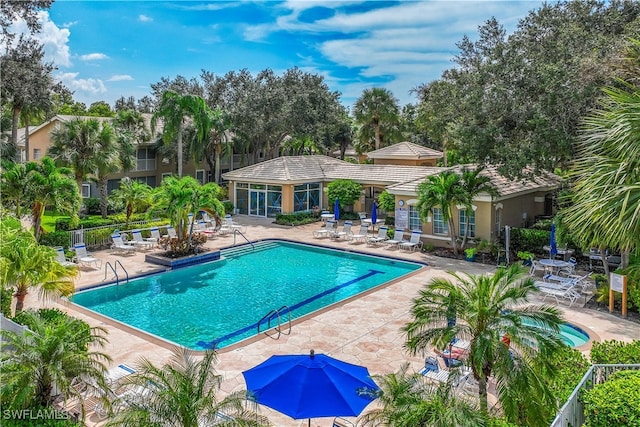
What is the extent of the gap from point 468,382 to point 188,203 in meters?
14.8

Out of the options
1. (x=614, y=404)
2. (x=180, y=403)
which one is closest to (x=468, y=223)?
(x=614, y=404)

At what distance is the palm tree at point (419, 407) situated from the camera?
5.82 metres

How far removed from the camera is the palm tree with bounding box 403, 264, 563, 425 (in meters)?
7.07

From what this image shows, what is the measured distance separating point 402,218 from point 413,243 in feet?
8.19

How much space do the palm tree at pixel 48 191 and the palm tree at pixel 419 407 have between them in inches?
690

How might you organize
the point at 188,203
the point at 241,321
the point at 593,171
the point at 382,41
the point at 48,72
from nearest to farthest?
the point at 593,171 < the point at 241,321 < the point at 188,203 < the point at 382,41 < the point at 48,72

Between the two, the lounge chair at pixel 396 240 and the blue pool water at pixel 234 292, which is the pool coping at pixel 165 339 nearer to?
the blue pool water at pixel 234 292

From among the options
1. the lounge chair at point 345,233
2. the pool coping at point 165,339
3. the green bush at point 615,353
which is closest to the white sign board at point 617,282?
the green bush at point 615,353

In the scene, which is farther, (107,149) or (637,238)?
(107,149)

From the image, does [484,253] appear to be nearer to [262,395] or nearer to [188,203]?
[188,203]

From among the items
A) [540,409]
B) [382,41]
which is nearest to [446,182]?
[382,41]

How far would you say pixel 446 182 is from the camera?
21688 millimetres

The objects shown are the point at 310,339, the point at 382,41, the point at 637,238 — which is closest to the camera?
the point at 637,238

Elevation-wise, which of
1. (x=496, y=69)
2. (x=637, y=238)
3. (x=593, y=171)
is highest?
(x=496, y=69)
